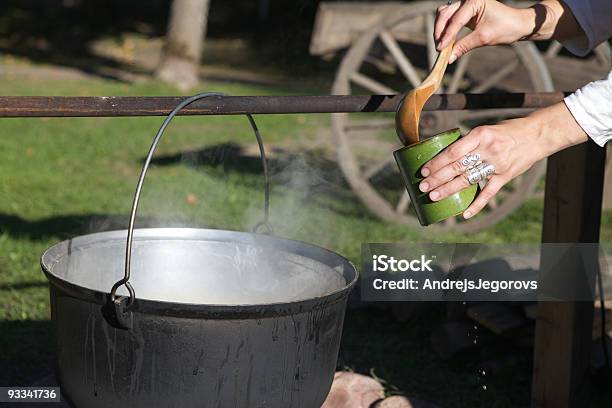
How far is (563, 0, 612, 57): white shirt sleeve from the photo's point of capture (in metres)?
2.45

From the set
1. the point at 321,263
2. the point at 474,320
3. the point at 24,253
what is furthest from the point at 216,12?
the point at 321,263

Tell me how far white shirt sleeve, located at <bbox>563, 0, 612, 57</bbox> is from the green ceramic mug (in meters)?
0.80

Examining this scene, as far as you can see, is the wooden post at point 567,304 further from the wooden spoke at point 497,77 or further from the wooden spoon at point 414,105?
the wooden spoke at point 497,77

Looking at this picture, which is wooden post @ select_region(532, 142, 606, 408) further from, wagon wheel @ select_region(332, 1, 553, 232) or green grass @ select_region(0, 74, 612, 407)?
wagon wheel @ select_region(332, 1, 553, 232)

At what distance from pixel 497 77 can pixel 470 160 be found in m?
3.89

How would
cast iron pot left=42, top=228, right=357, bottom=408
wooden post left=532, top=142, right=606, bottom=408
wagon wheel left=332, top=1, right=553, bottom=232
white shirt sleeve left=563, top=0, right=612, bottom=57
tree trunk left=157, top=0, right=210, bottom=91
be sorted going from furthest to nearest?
1. tree trunk left=157, top=0, right=210, bottom=91
2. wagon wheel left=332, top=1, right=553, bottom=232
3. wooden post left=532, top=142, right=606, bottom=408
4. white shirt sleeve left=563, top=0, right=612, bottom=57
5. cast iron pot left=42, top=228, right=357, bottom=408

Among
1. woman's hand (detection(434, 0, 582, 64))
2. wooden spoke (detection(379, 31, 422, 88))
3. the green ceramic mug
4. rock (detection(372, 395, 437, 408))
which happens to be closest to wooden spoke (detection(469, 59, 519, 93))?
wooden spoke (detection(379, 31, 422, 88))

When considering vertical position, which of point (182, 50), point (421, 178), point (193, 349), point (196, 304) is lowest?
point (193, 349)

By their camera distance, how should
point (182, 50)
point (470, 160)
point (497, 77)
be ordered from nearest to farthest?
1. point (470, 160)
2. point (497, 77)
3. point (182, 50)

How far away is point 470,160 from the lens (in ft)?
5.85

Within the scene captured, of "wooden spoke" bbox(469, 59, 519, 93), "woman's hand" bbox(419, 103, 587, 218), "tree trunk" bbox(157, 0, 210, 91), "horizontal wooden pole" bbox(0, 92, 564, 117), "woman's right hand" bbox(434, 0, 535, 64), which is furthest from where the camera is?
"tree trunk" bbox(157, 0, 210, 91)

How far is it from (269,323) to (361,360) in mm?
1821

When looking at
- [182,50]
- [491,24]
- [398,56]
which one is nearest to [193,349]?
[491,24]

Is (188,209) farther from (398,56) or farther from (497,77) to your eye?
(497,77)
